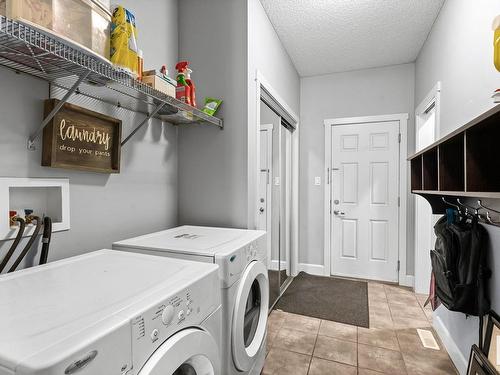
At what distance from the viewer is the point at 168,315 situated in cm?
75

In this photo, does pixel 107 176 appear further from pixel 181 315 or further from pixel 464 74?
pixel 464 74

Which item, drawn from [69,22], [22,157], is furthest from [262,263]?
[69,22]

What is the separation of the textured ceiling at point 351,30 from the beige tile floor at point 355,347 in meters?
2.62

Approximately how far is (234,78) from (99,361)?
180 cm

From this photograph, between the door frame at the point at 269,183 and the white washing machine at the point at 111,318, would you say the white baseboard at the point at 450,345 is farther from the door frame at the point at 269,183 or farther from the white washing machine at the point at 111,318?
the white washing machine at the point at 111,318

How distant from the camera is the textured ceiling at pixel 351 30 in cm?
227

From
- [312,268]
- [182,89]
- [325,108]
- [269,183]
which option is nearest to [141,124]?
[182,89]

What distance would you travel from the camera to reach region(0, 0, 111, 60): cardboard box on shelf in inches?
32.7

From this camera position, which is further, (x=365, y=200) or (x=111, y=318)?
(x=365, y=200)

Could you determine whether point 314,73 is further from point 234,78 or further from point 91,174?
point 91,174

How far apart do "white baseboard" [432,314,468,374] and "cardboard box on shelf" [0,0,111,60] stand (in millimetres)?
2569

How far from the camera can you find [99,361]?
1.82 ft

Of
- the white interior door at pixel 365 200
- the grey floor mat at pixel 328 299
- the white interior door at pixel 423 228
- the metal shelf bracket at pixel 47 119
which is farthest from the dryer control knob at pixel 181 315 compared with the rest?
the white interior door at pixel 365 200

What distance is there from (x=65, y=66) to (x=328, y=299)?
9.34ft
